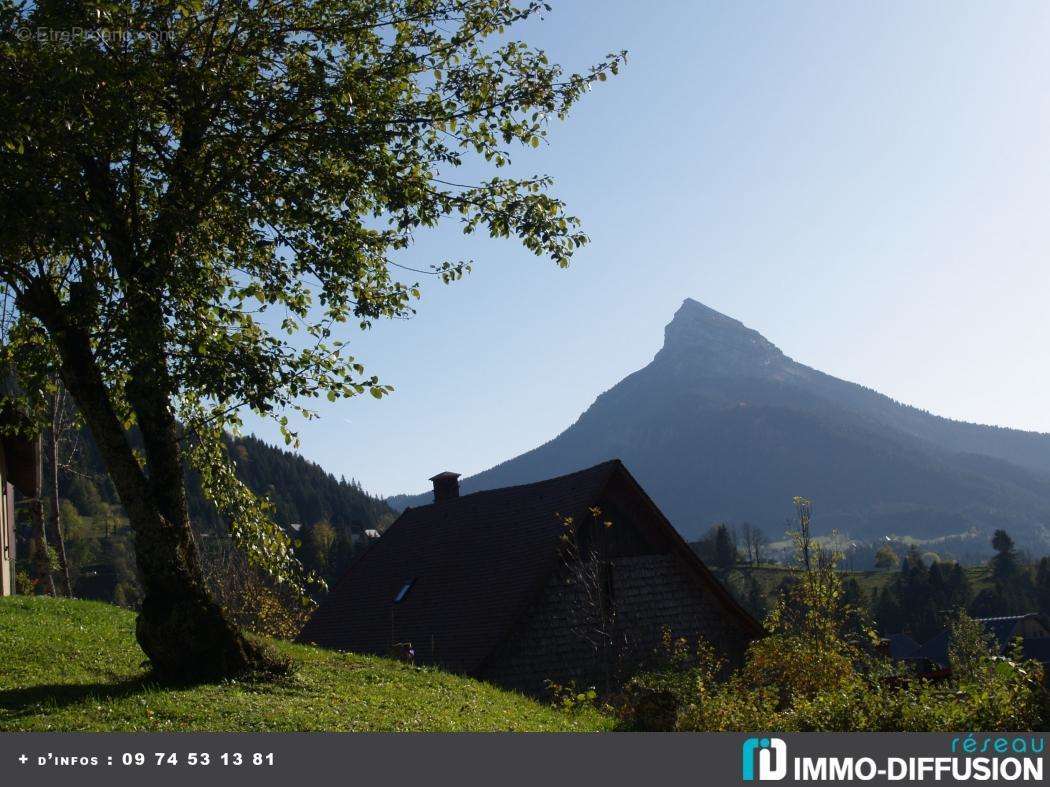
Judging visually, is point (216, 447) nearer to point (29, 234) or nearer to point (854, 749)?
point (29, 234)

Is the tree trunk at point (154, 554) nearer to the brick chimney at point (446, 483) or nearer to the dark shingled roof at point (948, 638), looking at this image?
the brick chimney at point (446, 483)

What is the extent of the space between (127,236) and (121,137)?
5.60 feet

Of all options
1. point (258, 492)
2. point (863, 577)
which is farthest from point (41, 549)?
point (863, 577)

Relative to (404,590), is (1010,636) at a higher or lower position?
lower

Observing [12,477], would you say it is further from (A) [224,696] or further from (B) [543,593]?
(A) [224,696]

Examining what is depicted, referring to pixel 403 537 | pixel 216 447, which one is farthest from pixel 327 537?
pixel 216 447

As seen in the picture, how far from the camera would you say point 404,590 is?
32.3 m

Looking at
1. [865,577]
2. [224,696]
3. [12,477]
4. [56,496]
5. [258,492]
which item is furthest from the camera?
[865,577]

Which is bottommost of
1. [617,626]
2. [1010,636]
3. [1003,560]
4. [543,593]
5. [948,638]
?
[948,638]

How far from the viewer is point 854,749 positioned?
409 inches

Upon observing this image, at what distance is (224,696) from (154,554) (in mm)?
2399

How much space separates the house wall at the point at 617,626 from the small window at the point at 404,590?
6.94m

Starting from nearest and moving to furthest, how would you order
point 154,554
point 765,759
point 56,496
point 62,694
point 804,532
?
1. point 765,759
2. point 62,694
3. point 154,554
4. point 804,532
5. point 56,496

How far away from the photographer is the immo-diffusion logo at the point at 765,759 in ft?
32.3
